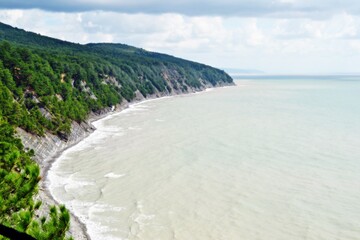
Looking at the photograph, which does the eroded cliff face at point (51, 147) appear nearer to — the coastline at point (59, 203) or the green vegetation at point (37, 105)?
the coastline at point (59, 203)

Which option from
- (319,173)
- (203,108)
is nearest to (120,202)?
(319,173)

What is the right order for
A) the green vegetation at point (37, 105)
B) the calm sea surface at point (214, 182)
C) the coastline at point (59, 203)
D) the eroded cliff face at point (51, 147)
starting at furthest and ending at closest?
the calm sea surface at point (214, 182) → the eroded cliff face at point (51, 147) → the coastline at point (59, 203) → the green vegetation at point (37, 105)

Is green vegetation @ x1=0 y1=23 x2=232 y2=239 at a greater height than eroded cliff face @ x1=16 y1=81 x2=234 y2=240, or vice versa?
green vegetation @ x1=0 y1=23 x2=232 y2=239

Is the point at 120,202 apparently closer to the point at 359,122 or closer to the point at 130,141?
the point at 130,141

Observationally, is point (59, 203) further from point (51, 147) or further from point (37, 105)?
point (37, 105)

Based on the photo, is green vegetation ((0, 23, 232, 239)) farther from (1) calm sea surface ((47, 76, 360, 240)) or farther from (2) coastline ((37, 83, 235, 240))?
(1) calm sea surface ((47, 76, 360, 240))

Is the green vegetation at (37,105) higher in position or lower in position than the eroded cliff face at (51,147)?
higher

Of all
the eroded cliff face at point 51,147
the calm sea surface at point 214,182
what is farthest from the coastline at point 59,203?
the calm sea surface at point 214,182

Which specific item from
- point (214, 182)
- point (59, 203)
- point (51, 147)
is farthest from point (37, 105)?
point (214, 182)

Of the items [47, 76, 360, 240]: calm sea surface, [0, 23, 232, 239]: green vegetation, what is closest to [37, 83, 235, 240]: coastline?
[47, 76, 360, 240]: calm sea surface
